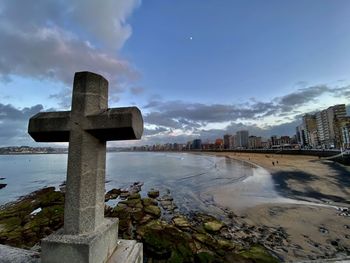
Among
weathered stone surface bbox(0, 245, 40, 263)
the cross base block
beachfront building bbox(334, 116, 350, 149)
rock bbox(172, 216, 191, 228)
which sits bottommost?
rock bbox(172, 216, 191, 228)

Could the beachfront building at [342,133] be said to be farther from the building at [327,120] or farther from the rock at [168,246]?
the rock at [168,246]

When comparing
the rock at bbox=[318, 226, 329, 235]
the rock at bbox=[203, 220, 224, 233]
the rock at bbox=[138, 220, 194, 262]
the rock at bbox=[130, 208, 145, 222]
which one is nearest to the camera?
the rock at bbox=[138, 220, 194, 262]

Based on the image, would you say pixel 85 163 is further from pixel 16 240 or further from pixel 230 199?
pixel 230 199

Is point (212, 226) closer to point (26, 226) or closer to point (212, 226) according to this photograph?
point (212, 226)

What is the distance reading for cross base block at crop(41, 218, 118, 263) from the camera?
1.71 m

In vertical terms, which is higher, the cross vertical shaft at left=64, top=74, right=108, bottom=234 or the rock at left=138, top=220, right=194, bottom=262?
the cross vertical shaft at left=64, top=74, right=108, bottom=234

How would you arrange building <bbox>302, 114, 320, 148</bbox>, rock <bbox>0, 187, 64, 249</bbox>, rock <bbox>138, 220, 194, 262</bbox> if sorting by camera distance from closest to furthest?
1. rock <bbox>138, 220, 194, 262</bbox>
2. rock <bbox>0, 187, 64, 249</bbox>
3. building <bbox>302, 114, 320, 148</bbox>

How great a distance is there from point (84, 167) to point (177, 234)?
A: 7.67 meters

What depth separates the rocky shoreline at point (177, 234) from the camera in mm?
7230

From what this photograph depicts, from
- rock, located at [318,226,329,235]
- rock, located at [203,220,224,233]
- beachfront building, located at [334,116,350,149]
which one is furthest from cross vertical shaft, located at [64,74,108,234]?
beachfront building, located at [334,116,350,149]

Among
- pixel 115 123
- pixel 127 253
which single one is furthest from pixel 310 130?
pixel 115 123

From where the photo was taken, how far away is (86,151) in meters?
2.02

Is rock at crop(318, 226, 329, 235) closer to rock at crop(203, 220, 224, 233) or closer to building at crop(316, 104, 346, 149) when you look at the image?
rock at crop(203, 220, 224, 233)

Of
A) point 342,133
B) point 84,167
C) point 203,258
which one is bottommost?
point 203,258
